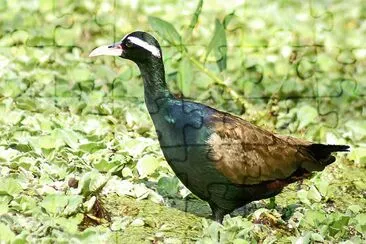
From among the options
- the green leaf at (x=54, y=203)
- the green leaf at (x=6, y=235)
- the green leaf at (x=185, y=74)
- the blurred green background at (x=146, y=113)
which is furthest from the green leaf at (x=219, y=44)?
the green leaf at (x=6, y=235)

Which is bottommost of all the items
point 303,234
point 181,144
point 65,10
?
point 303,234

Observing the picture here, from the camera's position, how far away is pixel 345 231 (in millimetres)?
6926

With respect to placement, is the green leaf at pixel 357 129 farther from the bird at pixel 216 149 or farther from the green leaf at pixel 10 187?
the green leaf at pixel 10 187

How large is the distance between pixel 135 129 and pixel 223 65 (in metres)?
1.06

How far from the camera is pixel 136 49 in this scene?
720 cm

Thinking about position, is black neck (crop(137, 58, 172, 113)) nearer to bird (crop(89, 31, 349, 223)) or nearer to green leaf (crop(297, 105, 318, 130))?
bird (crop(89, 31, 349, 223))

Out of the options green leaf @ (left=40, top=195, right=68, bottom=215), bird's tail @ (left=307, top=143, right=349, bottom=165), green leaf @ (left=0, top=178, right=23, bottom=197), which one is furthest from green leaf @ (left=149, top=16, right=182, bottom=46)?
green leaf @ (left=40, top=195, right=68, bottom=215)

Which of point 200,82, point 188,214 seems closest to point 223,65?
point 200,82

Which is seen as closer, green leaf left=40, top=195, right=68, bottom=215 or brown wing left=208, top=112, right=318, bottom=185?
green leaf left=40, top=195, right=68, bottom=215

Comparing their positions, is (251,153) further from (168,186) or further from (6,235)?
(6,235)

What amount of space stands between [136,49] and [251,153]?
3.21 feet

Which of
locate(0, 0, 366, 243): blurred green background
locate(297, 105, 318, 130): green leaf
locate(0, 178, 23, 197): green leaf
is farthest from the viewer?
locate(297, 105, 318, 130): green leaf

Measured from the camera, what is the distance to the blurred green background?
21.9ft

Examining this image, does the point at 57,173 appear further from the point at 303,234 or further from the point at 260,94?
the point at 260,94
